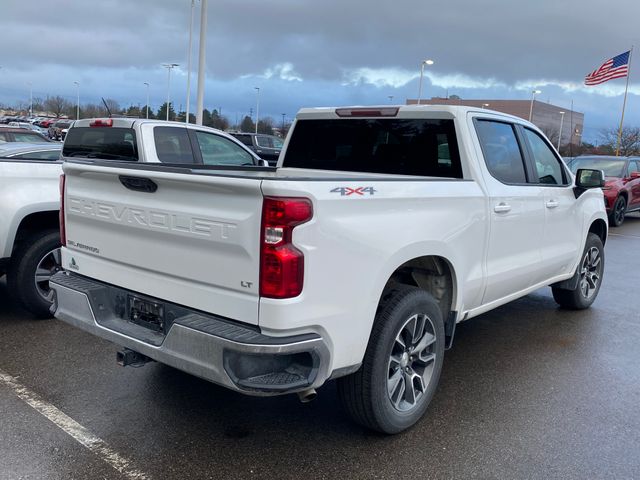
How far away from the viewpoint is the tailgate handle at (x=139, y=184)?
319 centimetres

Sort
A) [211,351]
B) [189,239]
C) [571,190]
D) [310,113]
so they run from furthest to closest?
1. [571,190]
2. [310,113]
3. [189,239]
4. [211,351]

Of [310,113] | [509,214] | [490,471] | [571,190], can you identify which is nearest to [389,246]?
[490,471]

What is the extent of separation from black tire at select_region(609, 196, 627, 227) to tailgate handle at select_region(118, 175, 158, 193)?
14057 millimetres

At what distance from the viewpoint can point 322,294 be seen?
9.43 ft

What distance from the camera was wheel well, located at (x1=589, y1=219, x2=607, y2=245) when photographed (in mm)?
6593

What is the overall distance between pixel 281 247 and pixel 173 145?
15.7 ft

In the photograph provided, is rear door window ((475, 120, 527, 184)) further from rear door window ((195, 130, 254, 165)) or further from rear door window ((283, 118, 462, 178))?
rear door window ((195, 130, 254, 165))

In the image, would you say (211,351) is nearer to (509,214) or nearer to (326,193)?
(326,193)

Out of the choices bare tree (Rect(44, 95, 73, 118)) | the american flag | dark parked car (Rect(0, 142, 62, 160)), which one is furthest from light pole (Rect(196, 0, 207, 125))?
bare tree (Rect(44, 95, 73, 118))

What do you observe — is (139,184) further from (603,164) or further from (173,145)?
(603,164)

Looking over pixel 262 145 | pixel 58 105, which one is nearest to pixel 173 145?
pixel 262 145

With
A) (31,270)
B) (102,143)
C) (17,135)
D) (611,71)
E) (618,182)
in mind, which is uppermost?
(611,71)

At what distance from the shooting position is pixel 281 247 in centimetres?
274

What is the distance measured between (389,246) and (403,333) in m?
0.66
